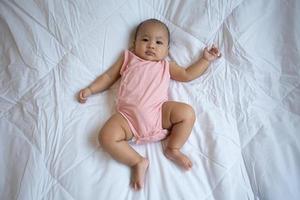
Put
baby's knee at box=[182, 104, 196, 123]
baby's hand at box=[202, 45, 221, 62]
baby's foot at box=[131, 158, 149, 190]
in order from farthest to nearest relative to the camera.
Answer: baby's hand at box=[202, 45, 221, 62] → baby's knee at box=[182, 104, 196, 123] → baby's foot at box=[131, 158, 149, 190]

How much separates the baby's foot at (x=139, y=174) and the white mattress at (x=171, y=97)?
2cm

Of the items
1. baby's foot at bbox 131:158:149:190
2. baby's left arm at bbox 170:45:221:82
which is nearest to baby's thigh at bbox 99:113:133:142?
baby's foot at bbox 131:158:149:190

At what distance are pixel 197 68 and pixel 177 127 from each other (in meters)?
0.25

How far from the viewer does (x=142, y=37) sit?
117 cm

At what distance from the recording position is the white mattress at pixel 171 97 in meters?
0.90

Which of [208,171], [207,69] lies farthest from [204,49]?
[208,171]

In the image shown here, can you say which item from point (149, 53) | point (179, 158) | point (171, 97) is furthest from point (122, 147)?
point (149, 53)

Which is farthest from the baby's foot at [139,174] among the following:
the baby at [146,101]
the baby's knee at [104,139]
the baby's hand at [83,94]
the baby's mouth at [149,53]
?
the baby's mouth at [149,53]

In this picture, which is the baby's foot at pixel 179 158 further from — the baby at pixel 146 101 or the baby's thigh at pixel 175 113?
the baby's thigh at pixel 175 113

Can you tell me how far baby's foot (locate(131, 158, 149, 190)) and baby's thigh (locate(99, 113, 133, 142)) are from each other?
4.4 inches

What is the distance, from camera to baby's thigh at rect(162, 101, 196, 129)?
1.01m

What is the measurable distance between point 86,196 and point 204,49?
0.66 meters

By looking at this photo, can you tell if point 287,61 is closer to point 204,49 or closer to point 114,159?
point 204,49

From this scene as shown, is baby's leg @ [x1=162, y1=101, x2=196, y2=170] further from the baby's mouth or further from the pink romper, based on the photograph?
the baby's mouth
